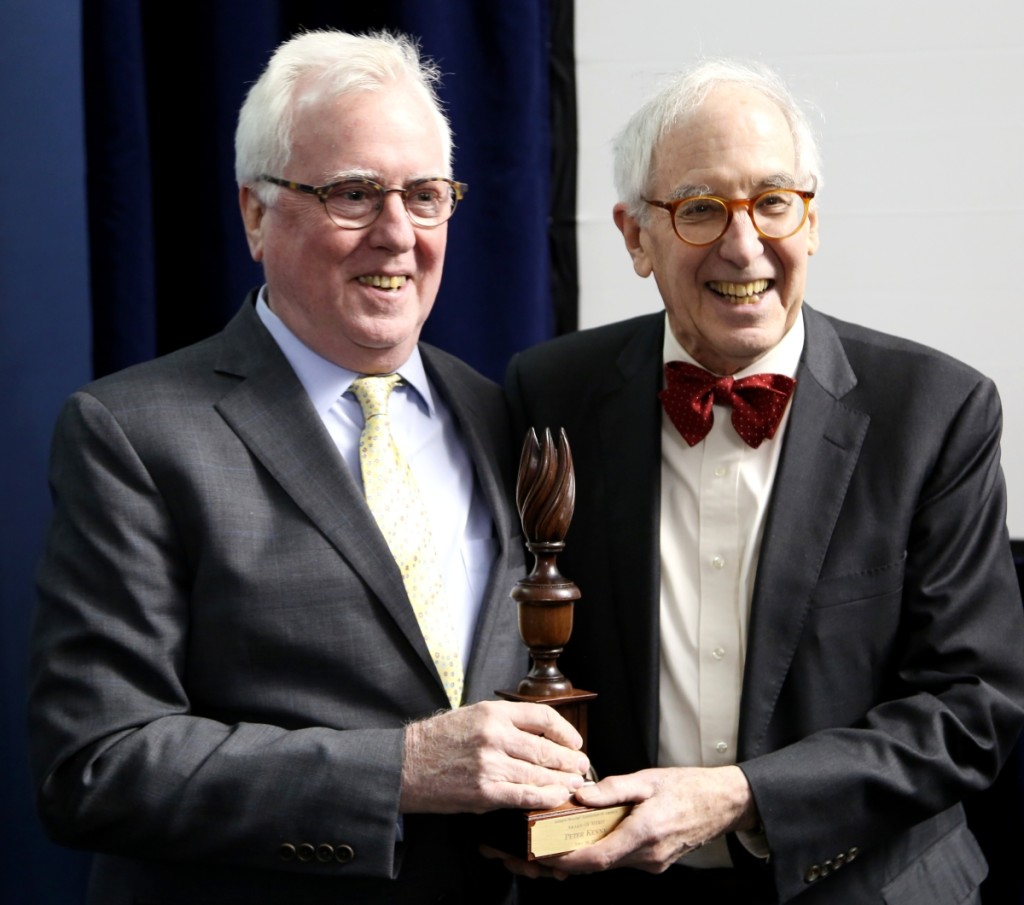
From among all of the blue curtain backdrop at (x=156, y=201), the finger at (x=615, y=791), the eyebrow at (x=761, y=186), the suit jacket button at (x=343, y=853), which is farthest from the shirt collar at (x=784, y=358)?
the suit jacket button at (x=343, y=853)

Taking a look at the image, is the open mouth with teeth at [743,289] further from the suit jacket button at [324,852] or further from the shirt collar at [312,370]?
Answer: the suit jacket button at [324,852]

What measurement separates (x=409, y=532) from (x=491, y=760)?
0.37 m

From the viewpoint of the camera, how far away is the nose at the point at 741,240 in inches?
74.2

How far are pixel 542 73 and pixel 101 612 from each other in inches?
59.6

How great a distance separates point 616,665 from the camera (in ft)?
6.28

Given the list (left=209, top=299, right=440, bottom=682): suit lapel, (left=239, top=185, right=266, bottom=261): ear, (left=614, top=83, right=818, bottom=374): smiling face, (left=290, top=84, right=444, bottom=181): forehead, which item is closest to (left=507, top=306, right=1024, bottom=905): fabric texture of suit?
(left=614, top=83, right=818, bottom=374): smiling face

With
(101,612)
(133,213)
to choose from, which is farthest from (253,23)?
(101,612)

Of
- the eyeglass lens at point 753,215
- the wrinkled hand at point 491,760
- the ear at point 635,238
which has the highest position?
the eyeglass lens at point 753,215

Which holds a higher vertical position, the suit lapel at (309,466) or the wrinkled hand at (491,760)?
the suit lapel at (309,466)

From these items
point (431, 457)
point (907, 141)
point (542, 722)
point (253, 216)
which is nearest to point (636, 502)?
point (431, 457)

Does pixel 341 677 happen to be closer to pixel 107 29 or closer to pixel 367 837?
pixel 367 837

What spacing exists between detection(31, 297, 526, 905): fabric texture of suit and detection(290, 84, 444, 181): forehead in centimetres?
34

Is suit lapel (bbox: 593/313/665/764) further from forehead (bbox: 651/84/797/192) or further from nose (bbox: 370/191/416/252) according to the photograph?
nose (bbox: 370/191/416/252)

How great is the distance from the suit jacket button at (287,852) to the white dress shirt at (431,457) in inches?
14.1
